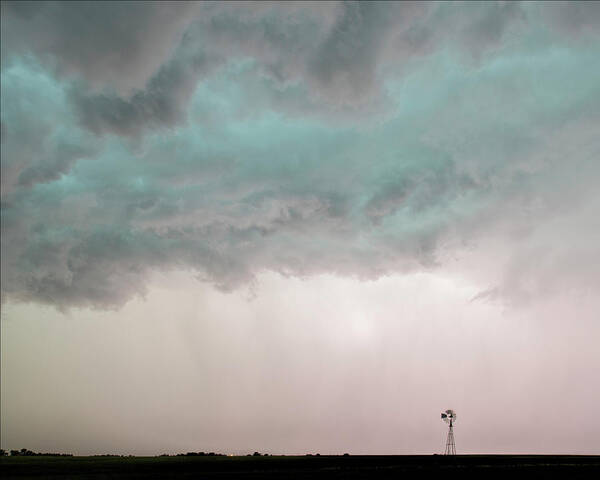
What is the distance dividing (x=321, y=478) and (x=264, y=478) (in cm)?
671

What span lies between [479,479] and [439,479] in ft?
20.6

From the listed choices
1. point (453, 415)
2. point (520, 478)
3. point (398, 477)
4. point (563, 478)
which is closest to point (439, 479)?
point (398, 477)

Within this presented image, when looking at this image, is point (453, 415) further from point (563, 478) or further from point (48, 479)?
point (48, 479)

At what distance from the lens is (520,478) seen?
60.1 meters

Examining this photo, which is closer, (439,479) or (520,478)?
(439,479)

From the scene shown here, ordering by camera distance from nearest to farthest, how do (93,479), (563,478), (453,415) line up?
(93,479), (563,478), (453,415)

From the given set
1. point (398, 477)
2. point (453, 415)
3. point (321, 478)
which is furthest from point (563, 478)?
point (453, 415)

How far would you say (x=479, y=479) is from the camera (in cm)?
5797

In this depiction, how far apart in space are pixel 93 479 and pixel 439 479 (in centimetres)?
3968

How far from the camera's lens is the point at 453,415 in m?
162

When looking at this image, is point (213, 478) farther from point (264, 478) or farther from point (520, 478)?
point (520, 478)

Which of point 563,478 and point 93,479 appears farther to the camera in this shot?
point 563,478

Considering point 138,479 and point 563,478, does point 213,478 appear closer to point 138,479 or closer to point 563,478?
point 138,479

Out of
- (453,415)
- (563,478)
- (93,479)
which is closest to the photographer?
(93,479)
